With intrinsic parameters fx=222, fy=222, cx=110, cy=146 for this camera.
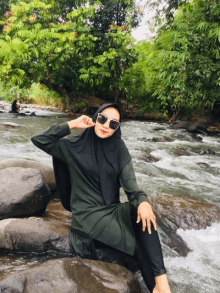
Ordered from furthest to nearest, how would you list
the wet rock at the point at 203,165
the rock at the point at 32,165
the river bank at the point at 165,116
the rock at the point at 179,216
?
the river bank at the point at 165,116, the wet rock at the point at 203,165, the rock at the point at 32,165, the rock at the point at 179,216

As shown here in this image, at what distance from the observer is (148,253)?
6.04ft

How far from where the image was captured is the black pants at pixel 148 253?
1.80 m

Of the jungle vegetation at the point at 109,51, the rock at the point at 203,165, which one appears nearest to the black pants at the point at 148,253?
the rock at the point at 203,165

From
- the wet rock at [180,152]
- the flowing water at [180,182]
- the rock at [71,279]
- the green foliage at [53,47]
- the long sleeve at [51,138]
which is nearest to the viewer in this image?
the rock at [71,279]

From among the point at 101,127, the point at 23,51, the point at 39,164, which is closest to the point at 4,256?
the point at 101,127

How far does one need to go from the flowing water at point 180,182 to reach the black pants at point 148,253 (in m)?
0.52

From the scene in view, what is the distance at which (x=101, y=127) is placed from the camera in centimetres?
216

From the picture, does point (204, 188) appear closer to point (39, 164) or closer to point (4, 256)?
point (39, 164)

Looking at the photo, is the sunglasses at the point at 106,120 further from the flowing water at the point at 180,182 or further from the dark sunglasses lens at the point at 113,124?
the flowing water at the point at 180,182

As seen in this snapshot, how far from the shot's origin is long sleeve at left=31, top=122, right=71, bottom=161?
6.97ft

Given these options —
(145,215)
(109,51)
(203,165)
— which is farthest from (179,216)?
(109,51)

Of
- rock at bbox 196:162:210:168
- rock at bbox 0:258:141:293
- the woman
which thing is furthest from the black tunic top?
rock at bbox 196:162:210:168

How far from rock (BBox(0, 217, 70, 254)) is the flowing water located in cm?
10

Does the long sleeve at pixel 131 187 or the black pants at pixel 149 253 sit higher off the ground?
the long sleeve at pixel 131 187
